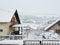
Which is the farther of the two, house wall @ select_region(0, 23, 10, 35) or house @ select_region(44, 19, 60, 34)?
house wall @ select_region(0, 23, 10, 35)

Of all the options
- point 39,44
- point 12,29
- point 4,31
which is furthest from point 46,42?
point 12,29

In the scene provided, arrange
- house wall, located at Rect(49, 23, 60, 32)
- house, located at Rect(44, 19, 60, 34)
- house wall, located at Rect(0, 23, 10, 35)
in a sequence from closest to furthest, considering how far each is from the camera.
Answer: house, located at Rect(44, 19, 60, 34) → house wall, located at Rect(49, 23, 60, 32) → house wall, located at Rect(0, 23, 10, 35)

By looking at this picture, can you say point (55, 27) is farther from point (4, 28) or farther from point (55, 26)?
point (4, 28)

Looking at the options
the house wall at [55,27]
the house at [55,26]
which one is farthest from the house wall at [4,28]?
the house wall at [55,27]

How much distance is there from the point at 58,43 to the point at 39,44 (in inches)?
33.6

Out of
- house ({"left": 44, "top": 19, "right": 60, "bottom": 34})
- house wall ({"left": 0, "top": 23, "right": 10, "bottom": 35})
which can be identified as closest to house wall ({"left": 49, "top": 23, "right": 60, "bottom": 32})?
house ({"left": 44, "top": 19, "right": 60, "bottom": 34})

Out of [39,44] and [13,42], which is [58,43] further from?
[13,42]

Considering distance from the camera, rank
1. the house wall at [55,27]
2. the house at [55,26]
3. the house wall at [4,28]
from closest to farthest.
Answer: the house at [55,26] → the house wall at [55,27] → the house wall at [4,28]

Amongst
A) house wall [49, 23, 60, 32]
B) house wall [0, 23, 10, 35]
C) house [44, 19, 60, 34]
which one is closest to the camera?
house [44, 19, 60, 34]

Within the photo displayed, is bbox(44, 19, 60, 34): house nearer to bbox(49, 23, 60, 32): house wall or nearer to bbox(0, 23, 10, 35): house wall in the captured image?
bbox(49, 23, 60, 32): house wall

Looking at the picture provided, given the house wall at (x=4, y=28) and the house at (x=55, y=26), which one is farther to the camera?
the house wall at (x=4, y=28)

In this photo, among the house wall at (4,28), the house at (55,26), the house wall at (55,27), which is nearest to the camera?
the house at (55,26)

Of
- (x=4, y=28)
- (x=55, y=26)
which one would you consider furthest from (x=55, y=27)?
(x=4, y=28)

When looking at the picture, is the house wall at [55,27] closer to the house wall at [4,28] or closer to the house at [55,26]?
the house at [55,26]
